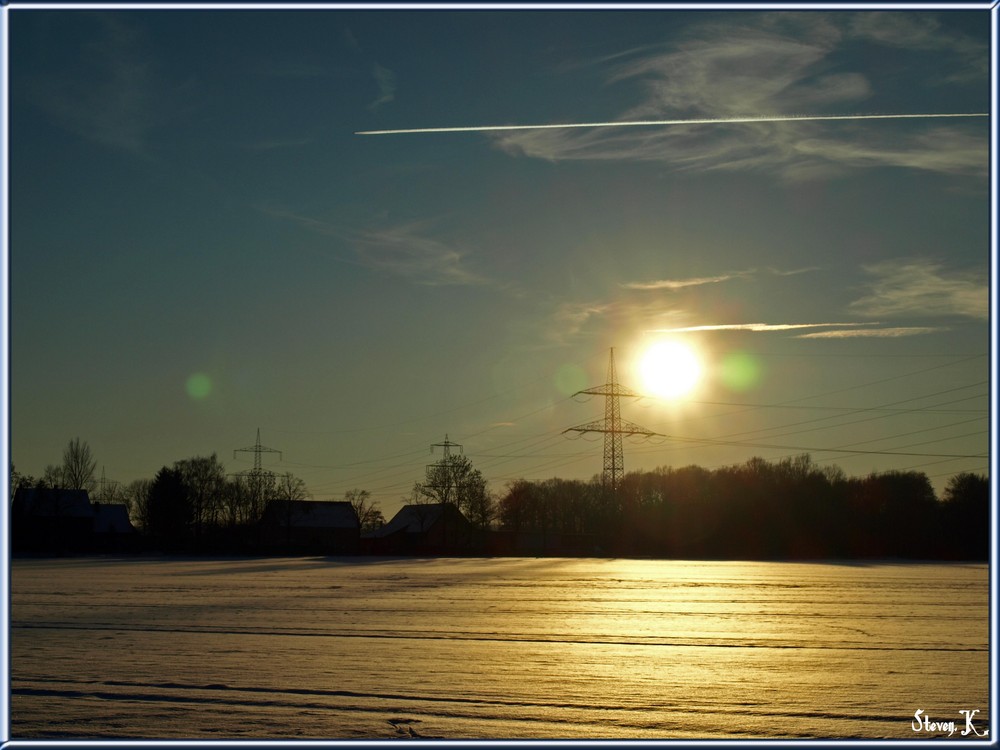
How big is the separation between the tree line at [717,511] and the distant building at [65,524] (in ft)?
6.52

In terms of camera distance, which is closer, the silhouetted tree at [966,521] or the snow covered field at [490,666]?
the snow covered field at [490,666]

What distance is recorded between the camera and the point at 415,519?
4528 inches

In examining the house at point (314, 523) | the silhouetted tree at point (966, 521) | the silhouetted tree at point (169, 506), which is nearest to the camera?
the silhouetted tree at point (966, 521)

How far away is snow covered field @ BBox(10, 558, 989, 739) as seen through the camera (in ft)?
33.6

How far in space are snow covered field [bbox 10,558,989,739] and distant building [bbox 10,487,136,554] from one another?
153 feet

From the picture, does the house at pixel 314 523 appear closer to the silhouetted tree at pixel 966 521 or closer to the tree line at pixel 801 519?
the tree line at pixel 801 519

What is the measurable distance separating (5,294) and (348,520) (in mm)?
119283

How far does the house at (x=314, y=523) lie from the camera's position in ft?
364

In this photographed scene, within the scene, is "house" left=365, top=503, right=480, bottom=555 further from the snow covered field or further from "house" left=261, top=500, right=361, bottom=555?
the snow covered field

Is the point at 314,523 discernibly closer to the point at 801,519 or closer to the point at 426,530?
the point at 426,530

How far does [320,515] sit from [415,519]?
15385 mm

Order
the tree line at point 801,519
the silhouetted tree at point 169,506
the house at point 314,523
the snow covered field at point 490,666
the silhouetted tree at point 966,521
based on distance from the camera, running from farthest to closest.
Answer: the house at point 314,523
the silhouetted tree at point 169,506
the tree line at point 801,519
the silhouetted tree at point 966,521
the snow covered field at point 490,666

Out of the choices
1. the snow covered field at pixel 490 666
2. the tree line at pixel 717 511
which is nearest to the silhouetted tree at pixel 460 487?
the tree line at pixel 717 511

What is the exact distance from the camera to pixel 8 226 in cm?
823
